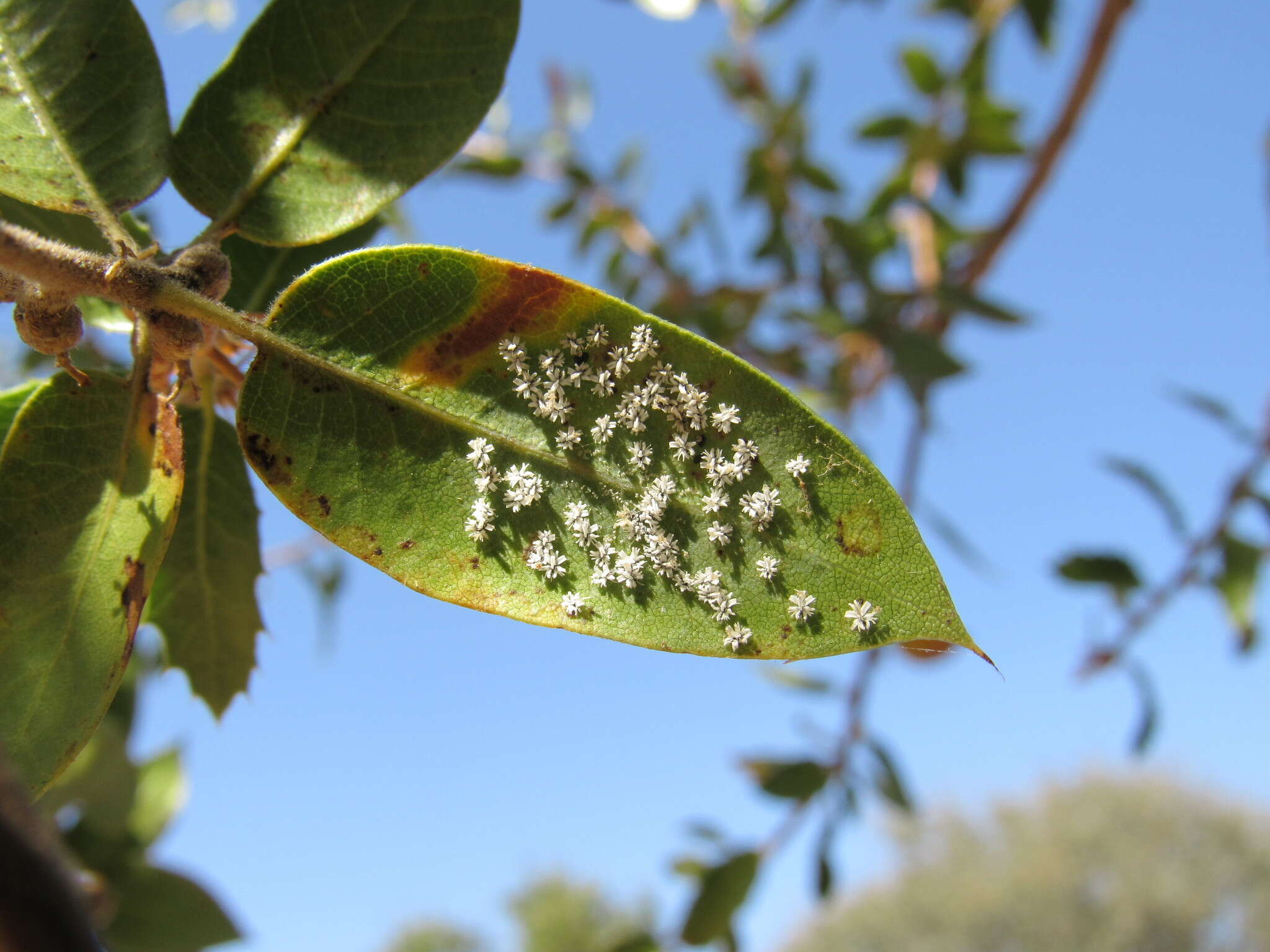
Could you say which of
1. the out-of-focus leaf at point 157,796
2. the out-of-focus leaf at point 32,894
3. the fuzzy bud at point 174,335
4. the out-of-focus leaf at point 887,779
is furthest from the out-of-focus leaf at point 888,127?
the out-of-focus leaf at point 32,894

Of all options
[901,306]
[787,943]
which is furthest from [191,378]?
[787,943]

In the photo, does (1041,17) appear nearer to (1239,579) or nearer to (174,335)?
(1239,579)

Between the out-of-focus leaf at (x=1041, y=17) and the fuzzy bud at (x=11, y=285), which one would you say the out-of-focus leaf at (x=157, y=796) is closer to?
the fuzzy bud at (x=11, y=285)

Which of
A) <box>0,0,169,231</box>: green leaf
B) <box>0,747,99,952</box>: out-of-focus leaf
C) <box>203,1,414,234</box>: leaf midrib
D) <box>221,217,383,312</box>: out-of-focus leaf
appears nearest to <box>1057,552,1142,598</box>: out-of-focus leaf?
<box>221,217,383,312</box>: out-of-focus leaf

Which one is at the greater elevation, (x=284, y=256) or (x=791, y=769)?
(x=284, y=256)

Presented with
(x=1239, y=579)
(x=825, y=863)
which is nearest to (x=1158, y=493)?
(x=1239, y=579)

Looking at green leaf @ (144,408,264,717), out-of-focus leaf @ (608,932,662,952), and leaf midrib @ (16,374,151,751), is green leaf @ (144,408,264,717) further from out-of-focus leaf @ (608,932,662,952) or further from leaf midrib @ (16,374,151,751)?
out-of-focus leaf @ (608,932,662,952)

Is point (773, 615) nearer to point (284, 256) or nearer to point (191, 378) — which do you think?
point (191, 378)
